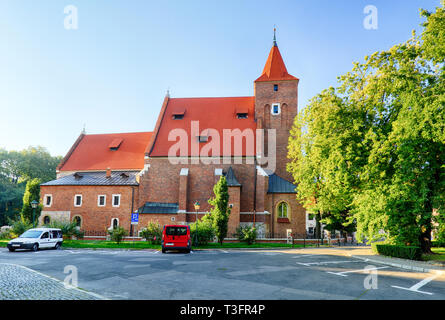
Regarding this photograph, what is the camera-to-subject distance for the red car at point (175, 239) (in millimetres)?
19875

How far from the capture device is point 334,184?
19.6 m

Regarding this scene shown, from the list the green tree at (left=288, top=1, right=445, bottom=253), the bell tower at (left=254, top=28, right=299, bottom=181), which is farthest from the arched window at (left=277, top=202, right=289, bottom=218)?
the green tree at (left=288, top=1, right=445, bottom=253)

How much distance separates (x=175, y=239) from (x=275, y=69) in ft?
84.6

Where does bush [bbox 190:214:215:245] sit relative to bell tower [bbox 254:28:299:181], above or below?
below

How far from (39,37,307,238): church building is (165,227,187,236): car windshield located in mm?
11057

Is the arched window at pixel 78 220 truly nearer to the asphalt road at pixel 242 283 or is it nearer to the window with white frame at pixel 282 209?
the window with white frame at pixel 282 209

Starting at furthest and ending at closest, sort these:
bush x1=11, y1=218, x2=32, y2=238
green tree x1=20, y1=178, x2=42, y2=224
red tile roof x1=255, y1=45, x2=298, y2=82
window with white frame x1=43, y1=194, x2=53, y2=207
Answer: red tile roof x1=255, y1=45, x2=298, y2=82, window with white frame x1=43, y1=194, x2=53, y2=207, green tree x1=20, y1=178, x2=42, y2=224, bush x1=11, y1=218, x2=32, y2=238

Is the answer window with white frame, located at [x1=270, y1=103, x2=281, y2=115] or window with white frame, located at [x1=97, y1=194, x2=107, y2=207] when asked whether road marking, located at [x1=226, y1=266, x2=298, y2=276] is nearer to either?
window with white frame, located at [x1=270, y1=103, x2=281, y2=115]

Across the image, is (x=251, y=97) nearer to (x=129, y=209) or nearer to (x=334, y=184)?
(x=129, y=209)

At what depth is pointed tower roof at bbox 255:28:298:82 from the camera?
122ft

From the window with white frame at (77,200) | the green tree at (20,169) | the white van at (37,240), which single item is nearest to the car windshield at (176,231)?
the white van at (37,240)

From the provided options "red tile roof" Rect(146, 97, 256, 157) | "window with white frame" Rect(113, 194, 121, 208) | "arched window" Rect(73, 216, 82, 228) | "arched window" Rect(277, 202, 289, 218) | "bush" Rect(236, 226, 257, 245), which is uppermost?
"red tile roof" Rect(146, 97, 256, 157)

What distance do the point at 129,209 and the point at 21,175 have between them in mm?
33475

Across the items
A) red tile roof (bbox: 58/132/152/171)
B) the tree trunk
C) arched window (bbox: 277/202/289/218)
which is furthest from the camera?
red tile roof (bbox: 58/132/152/171)
